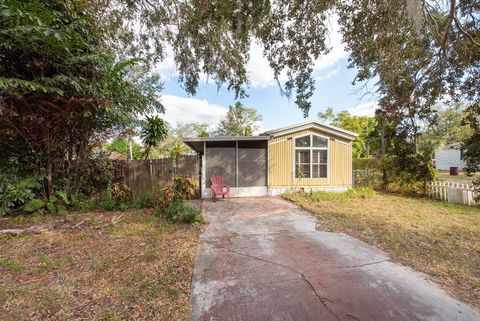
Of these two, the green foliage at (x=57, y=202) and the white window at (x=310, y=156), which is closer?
the green foliage at (x=57, y=202)

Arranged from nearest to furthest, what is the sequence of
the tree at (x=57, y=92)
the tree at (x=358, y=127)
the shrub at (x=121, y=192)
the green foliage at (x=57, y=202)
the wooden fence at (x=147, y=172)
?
Answer: 1. the tree at (x=57, y=92)
2. the green foliage at (x=57, y=202)
3. the shrub at (x=121, y=192)
4. the wooden fence at (x=147, y=172)
5. the tree at (x=358, y=127)

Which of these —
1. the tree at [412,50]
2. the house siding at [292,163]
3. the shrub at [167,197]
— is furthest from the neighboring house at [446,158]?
the shrub at [167,197]

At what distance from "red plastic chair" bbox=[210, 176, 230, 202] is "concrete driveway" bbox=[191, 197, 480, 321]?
3527mm

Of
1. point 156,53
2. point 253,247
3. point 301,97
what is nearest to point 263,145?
point 301,97

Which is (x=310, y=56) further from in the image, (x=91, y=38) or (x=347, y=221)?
(x=91, y=38)

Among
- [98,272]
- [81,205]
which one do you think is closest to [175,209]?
[98,272]

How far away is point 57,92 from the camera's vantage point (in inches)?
187

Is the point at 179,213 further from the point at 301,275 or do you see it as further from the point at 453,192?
the point at 453,192

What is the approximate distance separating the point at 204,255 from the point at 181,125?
33321 millimetres

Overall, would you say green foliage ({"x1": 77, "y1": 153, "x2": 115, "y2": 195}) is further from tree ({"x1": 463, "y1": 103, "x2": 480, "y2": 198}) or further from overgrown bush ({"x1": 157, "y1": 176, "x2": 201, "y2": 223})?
tree ({"x1": 463, "y1": 103, "x2": 480, "y2": 198})

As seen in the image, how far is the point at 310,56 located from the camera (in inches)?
205

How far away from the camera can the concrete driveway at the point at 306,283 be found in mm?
2160

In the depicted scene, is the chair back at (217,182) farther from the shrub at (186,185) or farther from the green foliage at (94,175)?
the green foliage at (94,175)

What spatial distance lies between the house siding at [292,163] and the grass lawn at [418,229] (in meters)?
0.77
